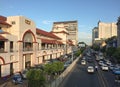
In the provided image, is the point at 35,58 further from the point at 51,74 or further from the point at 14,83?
the point at 14,83

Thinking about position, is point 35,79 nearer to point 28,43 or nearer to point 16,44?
point 16,44

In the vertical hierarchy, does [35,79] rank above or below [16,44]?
below

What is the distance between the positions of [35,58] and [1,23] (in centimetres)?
1702

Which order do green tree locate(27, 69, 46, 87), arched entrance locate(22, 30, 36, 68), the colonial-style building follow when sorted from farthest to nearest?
arched entrance locate(22, 30, 36, 68), the colonial-style building, green tree locate(27, 69, 46, 87)

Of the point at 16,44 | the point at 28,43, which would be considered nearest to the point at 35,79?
the point at 16,44

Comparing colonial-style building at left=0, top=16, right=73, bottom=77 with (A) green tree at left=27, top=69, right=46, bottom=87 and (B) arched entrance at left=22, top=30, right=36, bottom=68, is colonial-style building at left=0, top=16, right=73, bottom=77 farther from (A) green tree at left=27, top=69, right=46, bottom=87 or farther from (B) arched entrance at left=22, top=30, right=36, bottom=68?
(A) green tree at left=27, top=69, right=46, bottom=87

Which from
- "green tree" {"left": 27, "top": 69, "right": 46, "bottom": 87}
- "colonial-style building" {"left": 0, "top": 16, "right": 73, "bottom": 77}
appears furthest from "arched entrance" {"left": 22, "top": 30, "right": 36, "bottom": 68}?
"green tree" {"left": 27, "top": 69, "right": 46, "bottom": 87}

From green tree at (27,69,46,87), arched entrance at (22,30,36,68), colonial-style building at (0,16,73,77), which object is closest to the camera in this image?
green tree at (27,69,46,87)

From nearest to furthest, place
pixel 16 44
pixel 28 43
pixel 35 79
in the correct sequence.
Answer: pixel 35 79 < pixel 16 44 < pixel 28 43

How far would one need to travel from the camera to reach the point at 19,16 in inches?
1780

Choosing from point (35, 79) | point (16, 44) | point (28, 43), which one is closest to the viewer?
point (35, 79)

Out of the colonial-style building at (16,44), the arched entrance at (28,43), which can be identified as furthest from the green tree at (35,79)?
the arched entrance at (28,43)

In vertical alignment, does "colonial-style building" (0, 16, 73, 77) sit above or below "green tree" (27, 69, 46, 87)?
above

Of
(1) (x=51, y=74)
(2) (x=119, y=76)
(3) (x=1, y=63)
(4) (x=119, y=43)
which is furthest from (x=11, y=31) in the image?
(4) (x=119, y=43)
